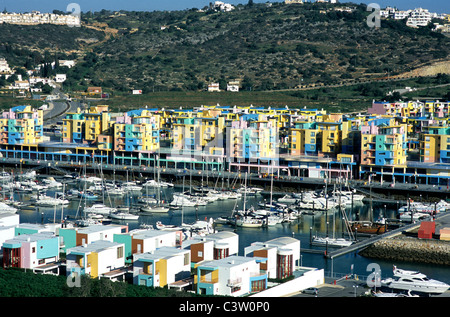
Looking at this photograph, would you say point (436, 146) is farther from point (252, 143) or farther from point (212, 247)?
point (212, 247)

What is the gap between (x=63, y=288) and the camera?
12.9 metres

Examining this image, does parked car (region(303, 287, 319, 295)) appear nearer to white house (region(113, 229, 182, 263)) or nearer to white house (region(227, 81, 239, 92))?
white house (region(113, 229, 182, 263))

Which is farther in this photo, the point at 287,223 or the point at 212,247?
the point at 287,223

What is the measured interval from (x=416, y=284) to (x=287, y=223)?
812 cm

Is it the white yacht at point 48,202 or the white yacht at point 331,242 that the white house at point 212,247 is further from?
the white yacht at point 48,202

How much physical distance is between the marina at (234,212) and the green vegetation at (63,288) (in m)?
4.80

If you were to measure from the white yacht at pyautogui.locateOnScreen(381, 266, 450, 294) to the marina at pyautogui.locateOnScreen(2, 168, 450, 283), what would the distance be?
4.43 feet

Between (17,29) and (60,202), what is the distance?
58881 mm

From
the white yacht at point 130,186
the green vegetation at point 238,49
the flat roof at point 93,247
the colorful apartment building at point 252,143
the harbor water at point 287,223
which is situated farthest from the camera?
the green vegetation at point 238,49

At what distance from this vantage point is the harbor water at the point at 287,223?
17594 mm

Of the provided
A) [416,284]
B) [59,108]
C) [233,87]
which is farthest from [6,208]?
[233,87]

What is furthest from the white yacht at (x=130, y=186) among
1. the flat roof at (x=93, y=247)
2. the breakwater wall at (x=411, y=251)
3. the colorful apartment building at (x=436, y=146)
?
the flat roof at (x=93, y=247)

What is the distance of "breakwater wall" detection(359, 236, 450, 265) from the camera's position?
1840cm
